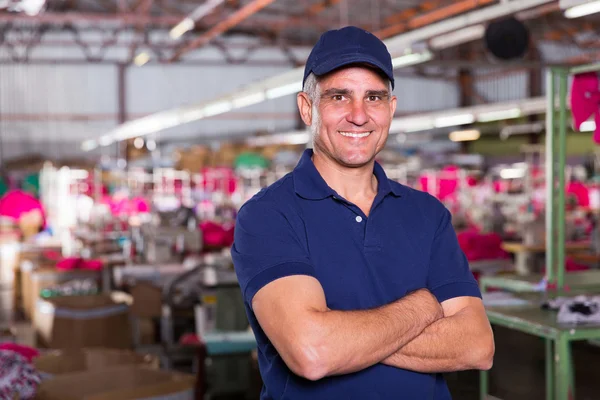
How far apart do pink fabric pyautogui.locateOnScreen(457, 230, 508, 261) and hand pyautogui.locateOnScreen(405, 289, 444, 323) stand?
20.4 ft

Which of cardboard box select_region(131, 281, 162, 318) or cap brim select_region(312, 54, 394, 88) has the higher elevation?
cap brim select_region(312, 54, 394, 88)

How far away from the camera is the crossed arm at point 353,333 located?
159cm

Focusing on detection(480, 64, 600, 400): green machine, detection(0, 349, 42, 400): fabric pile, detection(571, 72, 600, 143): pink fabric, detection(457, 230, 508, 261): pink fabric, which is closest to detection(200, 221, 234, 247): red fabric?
detection(457, 230, 508, 261): pink fabric

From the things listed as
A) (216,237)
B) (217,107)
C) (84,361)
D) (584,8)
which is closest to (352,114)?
(584,8)

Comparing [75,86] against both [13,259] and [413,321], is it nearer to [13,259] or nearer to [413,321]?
[13,259]

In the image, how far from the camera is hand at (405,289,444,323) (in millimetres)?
1715

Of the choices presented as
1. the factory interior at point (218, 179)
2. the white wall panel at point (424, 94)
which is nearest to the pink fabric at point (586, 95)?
the factory interior at point (218, 179)

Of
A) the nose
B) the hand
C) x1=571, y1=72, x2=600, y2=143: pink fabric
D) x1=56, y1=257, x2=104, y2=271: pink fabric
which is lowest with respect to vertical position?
x1=56, y1=257, x2=104, y2=271: pink fabric

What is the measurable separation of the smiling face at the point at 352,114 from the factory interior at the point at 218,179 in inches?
→ 55.3

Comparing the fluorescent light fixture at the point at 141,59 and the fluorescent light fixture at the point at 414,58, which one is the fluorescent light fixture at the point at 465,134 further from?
the fluorescent light fixture at the point at 414,58

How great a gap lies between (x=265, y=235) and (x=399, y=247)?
0.97 ft

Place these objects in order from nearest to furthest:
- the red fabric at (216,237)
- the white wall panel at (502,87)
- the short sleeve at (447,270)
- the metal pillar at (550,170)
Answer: the short sleeve at (447,270) < the metal pillar at (550,170) < the red fabric at (216,237) < the white wall panel at (502,87)

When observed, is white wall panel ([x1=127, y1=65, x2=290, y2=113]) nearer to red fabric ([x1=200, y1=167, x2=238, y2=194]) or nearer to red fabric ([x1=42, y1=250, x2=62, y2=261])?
red fabric ([x1=200, y1=167, x2=238, y2=194])

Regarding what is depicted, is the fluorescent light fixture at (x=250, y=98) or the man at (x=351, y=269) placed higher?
the fluorescent light fixture at (x=250, y=98)
